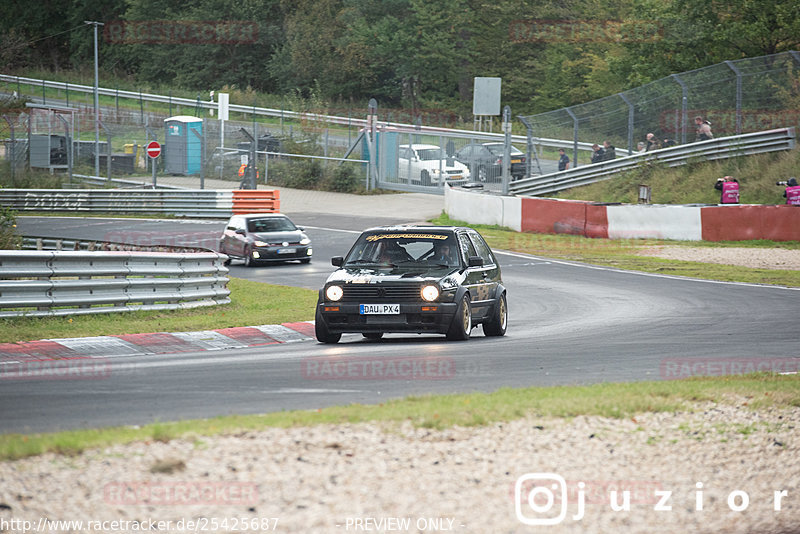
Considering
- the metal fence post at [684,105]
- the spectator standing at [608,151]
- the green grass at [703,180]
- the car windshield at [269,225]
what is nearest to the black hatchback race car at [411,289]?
the car windshield at [269,225]

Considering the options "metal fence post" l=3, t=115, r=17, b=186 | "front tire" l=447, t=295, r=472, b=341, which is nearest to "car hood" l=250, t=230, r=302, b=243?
"front tire" l=447, t=295, r=472, b=341

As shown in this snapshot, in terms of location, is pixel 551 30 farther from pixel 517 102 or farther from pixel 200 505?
pixel 200 505

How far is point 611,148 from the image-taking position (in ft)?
120

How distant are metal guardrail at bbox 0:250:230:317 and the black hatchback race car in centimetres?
358

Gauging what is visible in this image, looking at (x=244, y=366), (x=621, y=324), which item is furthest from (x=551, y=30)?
(x=244, y=366)

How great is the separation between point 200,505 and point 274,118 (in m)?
61.2

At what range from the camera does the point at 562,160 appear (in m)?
38.2

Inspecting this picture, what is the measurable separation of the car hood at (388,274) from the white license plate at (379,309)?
1.01 ft

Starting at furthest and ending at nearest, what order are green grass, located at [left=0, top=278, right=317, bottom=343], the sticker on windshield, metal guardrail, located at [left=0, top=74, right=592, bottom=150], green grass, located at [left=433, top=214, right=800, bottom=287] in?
metal guardrail, located at [left=0, top=74, right=592, bottom=150]
green grass, located at [left=433, top=214, right=800, bottom=287]
the sticker on windshield
green grass, located at [left=0, top=278, right=317, bottom=343]

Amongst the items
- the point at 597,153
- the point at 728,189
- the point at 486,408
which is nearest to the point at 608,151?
the point at 597,153

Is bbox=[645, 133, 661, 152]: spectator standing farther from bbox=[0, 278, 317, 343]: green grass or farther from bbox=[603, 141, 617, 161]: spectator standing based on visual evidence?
bbox=[0, 278, 317, 343]: green grass

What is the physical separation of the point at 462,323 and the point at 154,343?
12.9 feet

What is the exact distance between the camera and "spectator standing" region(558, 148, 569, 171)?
37906 millimetres

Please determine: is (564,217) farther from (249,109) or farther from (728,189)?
(249,109)
